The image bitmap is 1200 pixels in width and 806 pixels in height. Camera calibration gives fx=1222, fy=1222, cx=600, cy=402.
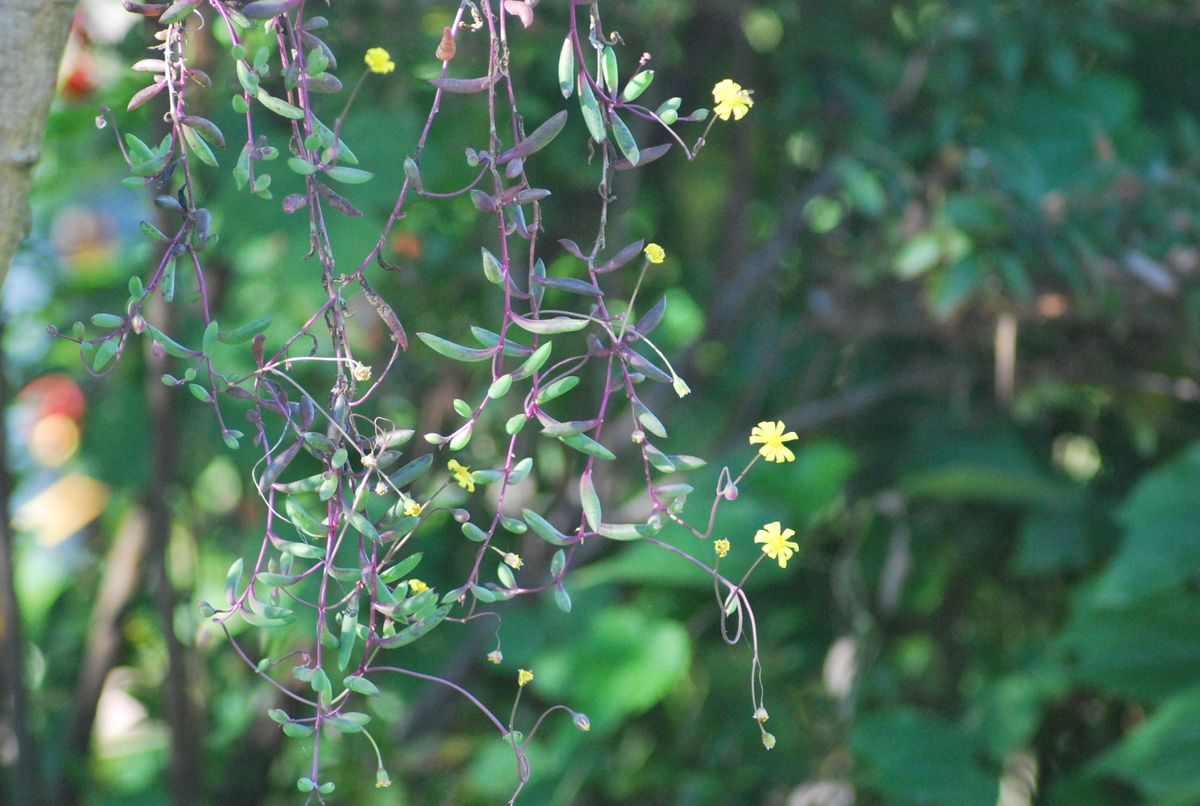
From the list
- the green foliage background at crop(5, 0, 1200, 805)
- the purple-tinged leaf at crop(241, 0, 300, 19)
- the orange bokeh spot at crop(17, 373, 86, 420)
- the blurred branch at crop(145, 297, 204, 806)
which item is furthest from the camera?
the orange bokeh spot at crop(17, 373, 86, 420)

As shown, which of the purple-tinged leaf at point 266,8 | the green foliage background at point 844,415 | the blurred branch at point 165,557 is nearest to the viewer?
the purple-tinged leaf at point 266,8

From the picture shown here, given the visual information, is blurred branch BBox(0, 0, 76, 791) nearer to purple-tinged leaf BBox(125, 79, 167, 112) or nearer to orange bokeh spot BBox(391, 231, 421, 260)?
purple-tinged leaf BBox(125, 79, 167, 112)

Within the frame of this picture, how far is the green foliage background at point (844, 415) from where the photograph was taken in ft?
4.60

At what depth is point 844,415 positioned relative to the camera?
1668 mm

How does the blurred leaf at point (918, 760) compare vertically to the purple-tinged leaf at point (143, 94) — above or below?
below

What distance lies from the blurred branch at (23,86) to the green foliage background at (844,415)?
1.94 feet

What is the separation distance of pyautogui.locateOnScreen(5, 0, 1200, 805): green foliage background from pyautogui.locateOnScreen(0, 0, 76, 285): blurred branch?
0.59m

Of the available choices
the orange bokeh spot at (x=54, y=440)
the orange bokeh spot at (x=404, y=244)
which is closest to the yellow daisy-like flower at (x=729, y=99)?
the orange bokeh spot at (x=404, y=244)

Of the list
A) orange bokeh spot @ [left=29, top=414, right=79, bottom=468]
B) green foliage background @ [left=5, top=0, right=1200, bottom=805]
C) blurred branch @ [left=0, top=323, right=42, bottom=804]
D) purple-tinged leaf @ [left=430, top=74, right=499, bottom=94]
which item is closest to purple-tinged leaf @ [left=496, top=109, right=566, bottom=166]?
purple-tinged leaf @ [left=430, top=74, right=499, bottom=94]

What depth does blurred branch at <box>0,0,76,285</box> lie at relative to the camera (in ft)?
1.92

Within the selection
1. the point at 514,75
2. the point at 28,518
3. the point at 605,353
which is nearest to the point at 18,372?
the point at 28,518

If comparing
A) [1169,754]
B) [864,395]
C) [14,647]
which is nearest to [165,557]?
[14,647]

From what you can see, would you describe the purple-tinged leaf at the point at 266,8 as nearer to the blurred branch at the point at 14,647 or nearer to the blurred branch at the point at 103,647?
the blurred branch at the point at 14,647

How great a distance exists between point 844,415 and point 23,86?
1248 mm
